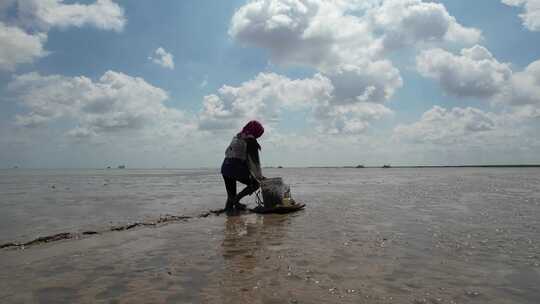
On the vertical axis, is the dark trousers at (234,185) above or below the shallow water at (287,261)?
above

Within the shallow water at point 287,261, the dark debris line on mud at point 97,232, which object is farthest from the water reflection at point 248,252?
the dark debris line on mud at point 97,232

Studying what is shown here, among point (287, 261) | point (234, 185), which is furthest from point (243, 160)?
point (287, 261)

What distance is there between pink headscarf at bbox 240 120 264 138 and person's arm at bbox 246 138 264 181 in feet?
0.70

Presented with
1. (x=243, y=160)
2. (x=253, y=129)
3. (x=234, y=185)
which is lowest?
(x=234, y=185)

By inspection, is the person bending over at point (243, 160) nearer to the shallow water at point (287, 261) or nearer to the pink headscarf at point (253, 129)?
the pink headscarf at point (253, 129)

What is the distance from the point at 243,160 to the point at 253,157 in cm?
37

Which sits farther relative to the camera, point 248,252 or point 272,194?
point 272,194

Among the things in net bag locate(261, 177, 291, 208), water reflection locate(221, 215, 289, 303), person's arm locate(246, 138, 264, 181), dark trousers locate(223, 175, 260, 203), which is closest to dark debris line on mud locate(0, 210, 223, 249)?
dark trousers locate(223, 175, 260, 203)

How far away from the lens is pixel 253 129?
11.1 m

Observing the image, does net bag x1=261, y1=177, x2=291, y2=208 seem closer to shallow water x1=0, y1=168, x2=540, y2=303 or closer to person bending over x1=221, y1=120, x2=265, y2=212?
person bending over x1=221, y1=120, x2=265, y2=212

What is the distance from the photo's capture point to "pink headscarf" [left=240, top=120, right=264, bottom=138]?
11.1 m

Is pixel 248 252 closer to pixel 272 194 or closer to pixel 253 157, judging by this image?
pixel 272 194

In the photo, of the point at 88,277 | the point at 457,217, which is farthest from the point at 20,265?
the point at 457,217

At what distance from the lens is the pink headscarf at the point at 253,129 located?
11068 millimetres
